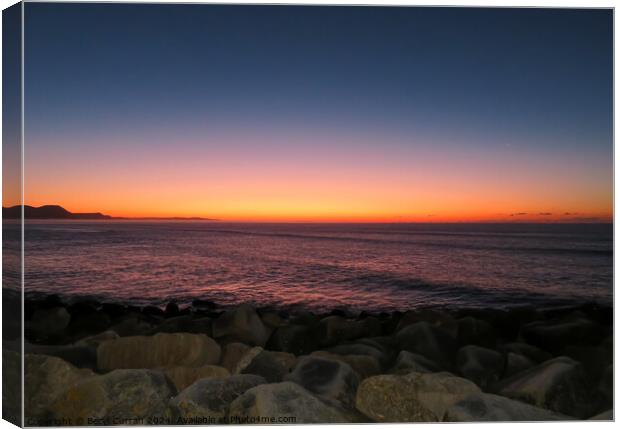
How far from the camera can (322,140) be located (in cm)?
395

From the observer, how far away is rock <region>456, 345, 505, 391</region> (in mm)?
3502

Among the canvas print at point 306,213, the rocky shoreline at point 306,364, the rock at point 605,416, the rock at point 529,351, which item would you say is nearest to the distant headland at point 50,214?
the canvas print at point 306,213

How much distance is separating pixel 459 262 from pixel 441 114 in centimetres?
93

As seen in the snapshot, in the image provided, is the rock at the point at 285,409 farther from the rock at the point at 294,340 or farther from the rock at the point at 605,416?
the rock at the point at 605,416

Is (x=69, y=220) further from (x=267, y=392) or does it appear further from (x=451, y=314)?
(x=451, y=314)

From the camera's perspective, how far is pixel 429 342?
3609mm

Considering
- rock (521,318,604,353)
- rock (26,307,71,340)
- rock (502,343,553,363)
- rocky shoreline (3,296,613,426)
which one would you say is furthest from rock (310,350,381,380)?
rock (26,307,71,340)

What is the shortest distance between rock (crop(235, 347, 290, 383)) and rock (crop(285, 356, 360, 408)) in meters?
0.06

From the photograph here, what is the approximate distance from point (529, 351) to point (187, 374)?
1.97 metres

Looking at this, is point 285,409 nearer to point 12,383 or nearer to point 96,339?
point 96,339

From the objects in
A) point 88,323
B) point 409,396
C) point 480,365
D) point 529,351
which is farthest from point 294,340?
point 529,351

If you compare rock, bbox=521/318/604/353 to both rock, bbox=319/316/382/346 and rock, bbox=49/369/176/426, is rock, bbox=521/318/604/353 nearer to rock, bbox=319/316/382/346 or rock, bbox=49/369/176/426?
rock, bbox=319/316/382/346

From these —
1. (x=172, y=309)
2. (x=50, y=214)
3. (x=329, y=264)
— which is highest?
(x=50, y=214)

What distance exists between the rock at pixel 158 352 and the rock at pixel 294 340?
1.10 ft
